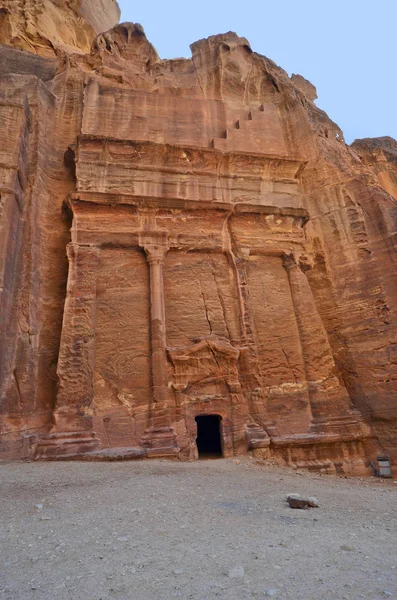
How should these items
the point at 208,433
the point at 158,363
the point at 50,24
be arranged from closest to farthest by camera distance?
1. the point at 158,363
2. the point at 208,433
3. the point at 50,24

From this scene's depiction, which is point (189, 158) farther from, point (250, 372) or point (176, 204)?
point (250, 372)

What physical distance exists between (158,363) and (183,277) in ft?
9.55

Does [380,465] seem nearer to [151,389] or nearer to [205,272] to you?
[151,389]

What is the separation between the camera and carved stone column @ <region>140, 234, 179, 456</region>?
9188 millimetres

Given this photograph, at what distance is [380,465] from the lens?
33.1 ft

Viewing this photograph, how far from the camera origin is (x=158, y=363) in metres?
10.2

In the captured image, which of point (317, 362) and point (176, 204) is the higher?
point (176, 204)

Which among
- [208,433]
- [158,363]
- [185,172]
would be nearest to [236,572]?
[158,363]

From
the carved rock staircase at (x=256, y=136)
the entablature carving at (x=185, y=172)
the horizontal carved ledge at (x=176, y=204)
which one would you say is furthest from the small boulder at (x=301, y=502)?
the carved rock staircase at (x=256, y=136)

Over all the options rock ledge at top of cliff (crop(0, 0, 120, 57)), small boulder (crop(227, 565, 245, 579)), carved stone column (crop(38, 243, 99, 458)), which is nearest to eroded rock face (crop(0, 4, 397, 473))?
carved stone column (crop(38, 243, 99, 458))

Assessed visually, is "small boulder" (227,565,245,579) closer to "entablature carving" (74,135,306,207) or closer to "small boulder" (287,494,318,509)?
"small boulder" (287,494,318,509)

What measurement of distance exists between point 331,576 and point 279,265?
1044 cm

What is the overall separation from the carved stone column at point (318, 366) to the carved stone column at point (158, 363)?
13.4 ft

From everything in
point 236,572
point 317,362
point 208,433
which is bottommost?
point 236,572
